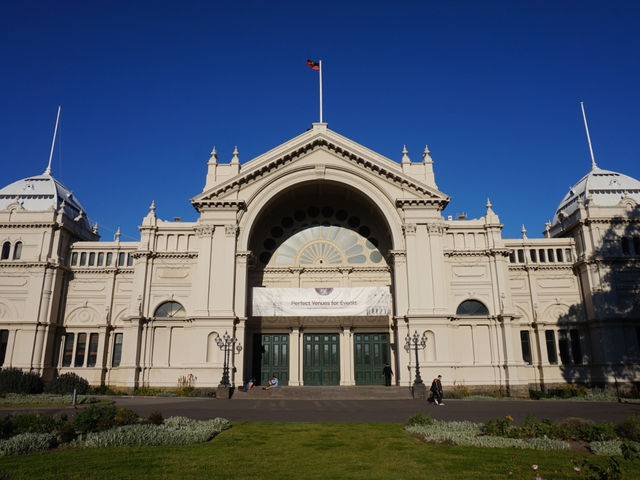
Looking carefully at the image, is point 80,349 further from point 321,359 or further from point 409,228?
point 409,228

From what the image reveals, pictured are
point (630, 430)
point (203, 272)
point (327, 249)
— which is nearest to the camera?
point (630, 430)

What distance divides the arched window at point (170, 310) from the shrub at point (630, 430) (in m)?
32.1

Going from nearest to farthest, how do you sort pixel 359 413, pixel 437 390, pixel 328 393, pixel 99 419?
pixel 99 419 < pixel 359 413 < pixel 437 390 < pixel 328 393

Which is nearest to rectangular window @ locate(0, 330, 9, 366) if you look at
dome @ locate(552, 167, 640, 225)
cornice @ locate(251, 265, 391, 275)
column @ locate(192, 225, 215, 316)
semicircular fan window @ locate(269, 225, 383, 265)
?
column @ locate(192, 225, 215, 316)

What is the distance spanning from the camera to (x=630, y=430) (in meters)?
14.7

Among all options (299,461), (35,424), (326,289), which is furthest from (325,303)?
(299,461)

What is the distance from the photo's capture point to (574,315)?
1604 inches

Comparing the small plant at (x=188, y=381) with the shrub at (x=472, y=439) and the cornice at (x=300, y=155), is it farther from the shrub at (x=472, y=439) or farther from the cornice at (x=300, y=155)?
the shrub at (x=472, y=439)

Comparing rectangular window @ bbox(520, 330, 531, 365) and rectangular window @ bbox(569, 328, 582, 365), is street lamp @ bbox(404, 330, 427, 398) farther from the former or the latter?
rectangular window @ bbox(569, 328, 582, 365)

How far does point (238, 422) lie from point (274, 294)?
20501 mm

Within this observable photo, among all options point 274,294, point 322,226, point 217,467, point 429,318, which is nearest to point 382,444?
point 217,467

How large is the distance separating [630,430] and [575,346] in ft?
94.1

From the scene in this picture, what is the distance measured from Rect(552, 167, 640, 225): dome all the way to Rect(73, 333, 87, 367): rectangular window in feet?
152

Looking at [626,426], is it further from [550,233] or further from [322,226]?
[550,233]
